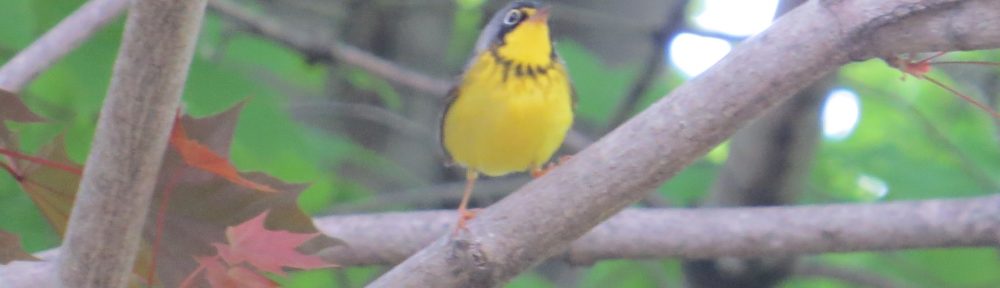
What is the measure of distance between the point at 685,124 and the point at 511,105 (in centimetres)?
138

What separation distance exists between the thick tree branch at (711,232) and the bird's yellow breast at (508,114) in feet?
0.63

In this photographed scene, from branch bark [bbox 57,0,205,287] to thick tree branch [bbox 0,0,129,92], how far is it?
4.72ft

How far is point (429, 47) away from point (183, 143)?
4.07 m

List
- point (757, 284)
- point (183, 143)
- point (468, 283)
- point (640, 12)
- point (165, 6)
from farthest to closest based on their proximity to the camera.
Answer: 1. point (640, 12)
2. point (757, 284)
3. point (468, 283)
4. point (183, 143)
5. point (165, 6)

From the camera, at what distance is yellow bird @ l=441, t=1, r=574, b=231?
3.27 m

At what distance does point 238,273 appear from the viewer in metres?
1.96

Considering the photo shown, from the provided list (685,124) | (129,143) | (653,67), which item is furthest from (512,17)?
(129,143)

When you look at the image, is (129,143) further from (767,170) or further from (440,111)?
(767,170)

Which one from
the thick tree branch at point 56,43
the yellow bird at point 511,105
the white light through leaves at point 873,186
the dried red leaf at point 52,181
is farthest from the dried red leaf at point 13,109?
the white light through leaves at point 873,186

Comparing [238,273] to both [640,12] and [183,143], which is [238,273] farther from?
[640,12]

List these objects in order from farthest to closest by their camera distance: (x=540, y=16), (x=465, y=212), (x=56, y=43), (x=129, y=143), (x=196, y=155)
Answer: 1. (x=540, y=16)
2. (x=56, y=43)
3. (x=465, y=212)
4. (x=196, y=155)
5. (x=129, y=143)

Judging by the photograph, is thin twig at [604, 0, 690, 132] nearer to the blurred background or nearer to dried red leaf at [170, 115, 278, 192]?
the blurred background

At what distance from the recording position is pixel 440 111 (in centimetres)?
385

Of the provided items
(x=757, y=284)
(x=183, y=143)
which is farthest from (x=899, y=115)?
(x=183, y=143)
